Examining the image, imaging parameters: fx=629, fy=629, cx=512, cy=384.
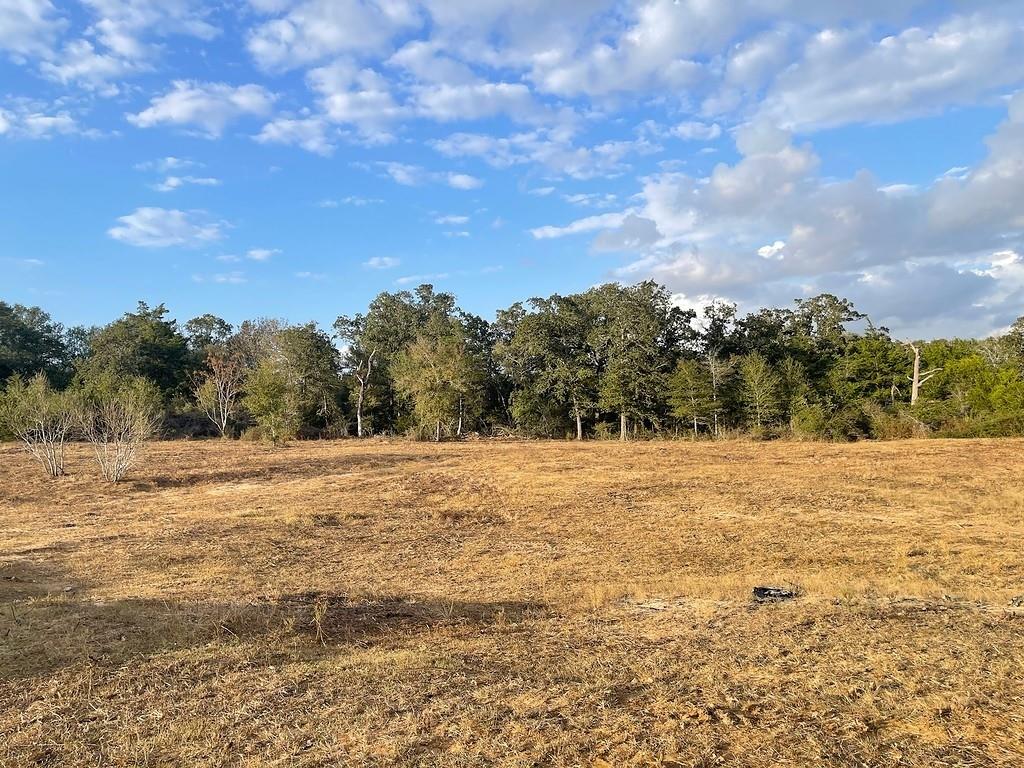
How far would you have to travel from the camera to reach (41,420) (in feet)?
69.1

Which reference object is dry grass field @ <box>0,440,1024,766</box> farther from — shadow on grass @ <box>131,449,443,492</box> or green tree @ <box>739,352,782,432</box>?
green tree @ <box>739,352,782,432</box>

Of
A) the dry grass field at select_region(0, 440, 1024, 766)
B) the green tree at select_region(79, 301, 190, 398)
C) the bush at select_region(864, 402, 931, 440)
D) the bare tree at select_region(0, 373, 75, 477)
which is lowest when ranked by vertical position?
the dry grass field at select_region(0, 440, 1024, 766)

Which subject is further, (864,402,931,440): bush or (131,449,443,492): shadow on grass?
(864,402,931,440): bush

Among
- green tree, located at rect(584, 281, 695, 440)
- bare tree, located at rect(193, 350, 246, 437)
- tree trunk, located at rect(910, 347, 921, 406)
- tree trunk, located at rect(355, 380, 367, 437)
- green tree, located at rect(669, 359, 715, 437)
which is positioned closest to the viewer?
green tree, located at rect(669, 359, 715, 437)

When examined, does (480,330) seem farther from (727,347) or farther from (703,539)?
(703,539)

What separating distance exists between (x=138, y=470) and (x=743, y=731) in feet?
73.0

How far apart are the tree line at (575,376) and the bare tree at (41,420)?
0.88 meters

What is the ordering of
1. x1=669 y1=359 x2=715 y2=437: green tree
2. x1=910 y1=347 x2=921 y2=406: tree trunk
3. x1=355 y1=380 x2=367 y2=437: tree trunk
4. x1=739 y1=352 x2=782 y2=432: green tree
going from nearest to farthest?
x1=739 y1=352 x2=782 y2=432: green tree → x1=669 y1=359 x2=715 y2=437: green tree → x1=910 y1=347 x2=921 y2=406: tree trunk → x1=355 y1=380 x2=367 y2=437: tree trunk

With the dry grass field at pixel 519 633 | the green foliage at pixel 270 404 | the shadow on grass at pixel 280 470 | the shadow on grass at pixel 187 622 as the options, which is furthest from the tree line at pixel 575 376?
the shadow on grass at pixel 187 622

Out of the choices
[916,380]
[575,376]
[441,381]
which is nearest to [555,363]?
[575,376]

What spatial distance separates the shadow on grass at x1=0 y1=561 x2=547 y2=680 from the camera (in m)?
5.42

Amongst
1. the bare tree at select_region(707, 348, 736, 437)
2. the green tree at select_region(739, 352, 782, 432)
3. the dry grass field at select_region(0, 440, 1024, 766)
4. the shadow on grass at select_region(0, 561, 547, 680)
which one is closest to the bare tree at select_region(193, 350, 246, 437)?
the dry grass field at select_region(0, 440, 1024, 766)

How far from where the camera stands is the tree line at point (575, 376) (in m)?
34.2

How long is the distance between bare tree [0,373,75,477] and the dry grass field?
6332mm
